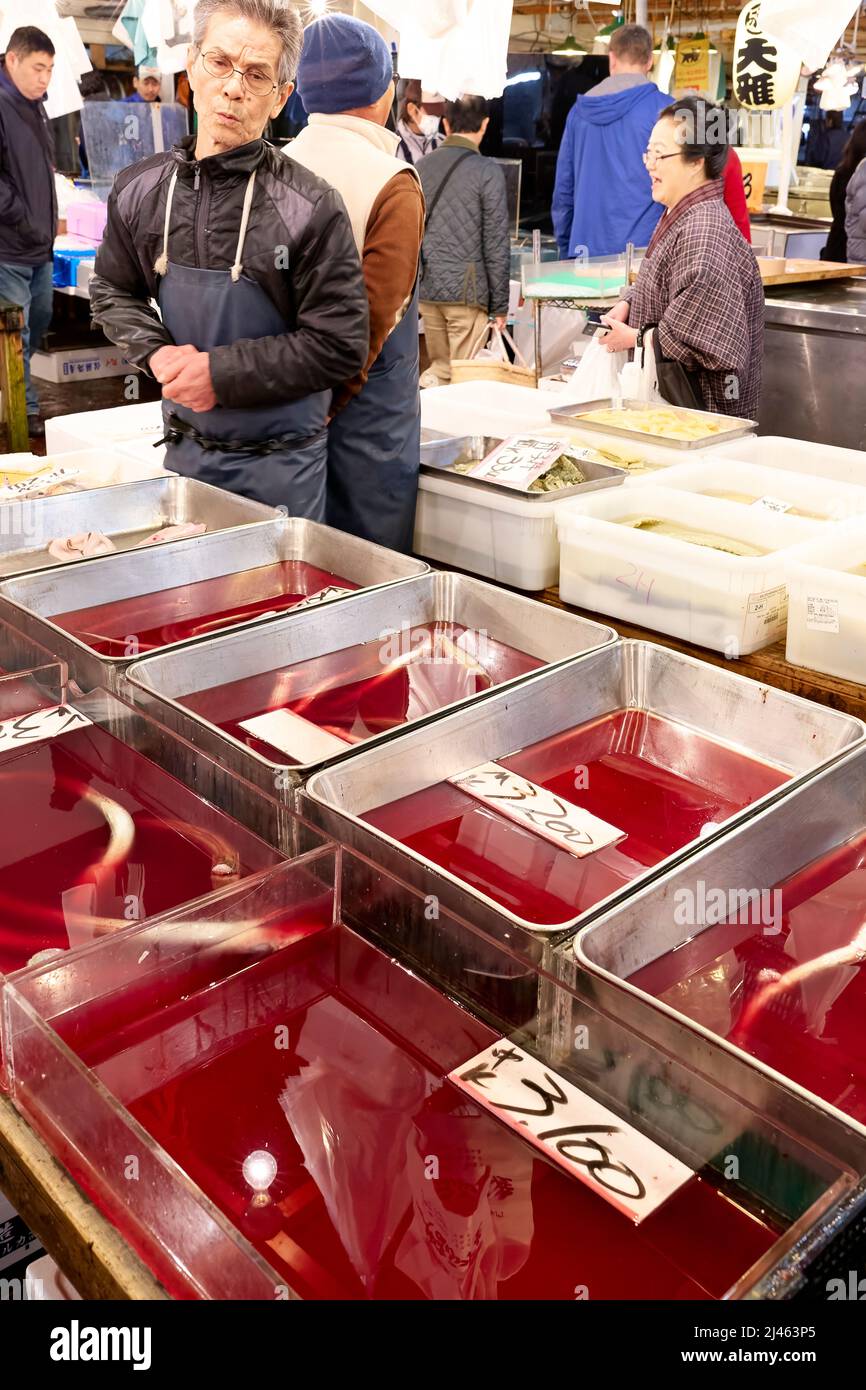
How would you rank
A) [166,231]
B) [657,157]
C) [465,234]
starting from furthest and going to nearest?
1. [465,234]
2. [657,157]
3. [166,231]

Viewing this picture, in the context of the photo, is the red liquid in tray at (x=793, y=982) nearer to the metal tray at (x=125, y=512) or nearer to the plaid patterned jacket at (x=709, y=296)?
the metal tray at (x=125, y=512)

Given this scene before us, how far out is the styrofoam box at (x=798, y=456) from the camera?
238cm

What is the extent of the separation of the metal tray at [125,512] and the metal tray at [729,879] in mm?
1142

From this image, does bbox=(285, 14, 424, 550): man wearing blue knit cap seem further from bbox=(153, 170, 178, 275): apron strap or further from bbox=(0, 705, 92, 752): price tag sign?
bbox=(0, 705, 92, 752): price tag sign

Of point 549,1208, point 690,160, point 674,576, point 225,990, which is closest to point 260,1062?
point 225,990

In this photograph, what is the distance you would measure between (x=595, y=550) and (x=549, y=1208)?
4.07ft

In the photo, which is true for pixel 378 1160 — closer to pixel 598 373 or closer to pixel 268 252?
pixel 268 252

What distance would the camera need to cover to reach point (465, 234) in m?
5.66

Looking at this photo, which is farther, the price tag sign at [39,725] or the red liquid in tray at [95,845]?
the price tag sign at [39,725]

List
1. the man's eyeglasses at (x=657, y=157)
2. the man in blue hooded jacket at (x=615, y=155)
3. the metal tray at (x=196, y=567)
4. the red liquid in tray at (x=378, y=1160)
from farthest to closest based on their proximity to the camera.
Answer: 1. the man in blue hooded jacket at (x=615, y=155)
2. the man's eyeglasses at (x=657, y=157)
3. the metal tray at (x=196, y=567)
4. the red liquid in tray at (x=378, y=1160)

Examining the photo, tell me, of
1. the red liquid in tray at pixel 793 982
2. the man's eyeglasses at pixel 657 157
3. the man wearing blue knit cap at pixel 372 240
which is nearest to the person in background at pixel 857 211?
the man's eyeglasses at pixel 657 157

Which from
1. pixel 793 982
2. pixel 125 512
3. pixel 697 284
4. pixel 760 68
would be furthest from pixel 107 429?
pixel 760 68

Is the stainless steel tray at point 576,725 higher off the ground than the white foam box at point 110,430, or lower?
lower

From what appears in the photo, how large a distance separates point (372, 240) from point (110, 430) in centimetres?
83
